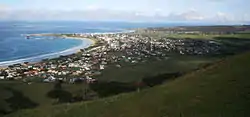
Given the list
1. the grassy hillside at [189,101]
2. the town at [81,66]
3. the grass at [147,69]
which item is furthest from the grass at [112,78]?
the grassy hillside at [189,101]

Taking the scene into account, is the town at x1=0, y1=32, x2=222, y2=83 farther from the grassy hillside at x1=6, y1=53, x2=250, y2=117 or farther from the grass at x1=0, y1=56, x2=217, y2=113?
the grassy hillside at x1=6, y1=53, x2=250, y2=117

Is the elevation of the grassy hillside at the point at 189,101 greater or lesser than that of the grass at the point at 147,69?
greater

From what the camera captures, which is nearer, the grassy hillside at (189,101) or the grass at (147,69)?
the grassy hillside at (189,101)

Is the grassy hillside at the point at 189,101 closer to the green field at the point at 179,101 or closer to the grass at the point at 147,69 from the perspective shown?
the green field at the point at 179,101

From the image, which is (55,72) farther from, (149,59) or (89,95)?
(149,59)

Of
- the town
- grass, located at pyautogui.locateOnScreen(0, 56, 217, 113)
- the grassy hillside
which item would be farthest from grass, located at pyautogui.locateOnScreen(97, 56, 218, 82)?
the grassy hillside

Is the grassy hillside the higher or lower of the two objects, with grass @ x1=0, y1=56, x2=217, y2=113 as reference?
higher

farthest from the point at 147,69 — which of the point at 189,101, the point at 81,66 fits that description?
the point at 189,101

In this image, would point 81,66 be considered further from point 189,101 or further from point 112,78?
point 189,101

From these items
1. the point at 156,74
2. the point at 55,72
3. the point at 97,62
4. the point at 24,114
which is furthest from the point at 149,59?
the point at 24,114
